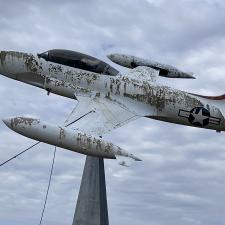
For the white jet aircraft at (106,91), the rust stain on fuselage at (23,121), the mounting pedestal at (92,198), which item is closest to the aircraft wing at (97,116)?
the white jet aircraft at (106,91)

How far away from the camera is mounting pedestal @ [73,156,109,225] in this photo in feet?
80.2

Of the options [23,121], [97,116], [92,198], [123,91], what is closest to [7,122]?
[23,121]

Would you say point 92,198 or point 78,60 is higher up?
point 78,60

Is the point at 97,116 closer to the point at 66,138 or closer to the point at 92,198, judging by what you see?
the point at 66,138

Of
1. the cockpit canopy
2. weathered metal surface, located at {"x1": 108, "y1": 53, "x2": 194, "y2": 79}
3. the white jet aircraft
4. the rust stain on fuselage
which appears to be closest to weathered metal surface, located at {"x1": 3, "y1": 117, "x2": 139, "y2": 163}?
the rust stain on fuselage

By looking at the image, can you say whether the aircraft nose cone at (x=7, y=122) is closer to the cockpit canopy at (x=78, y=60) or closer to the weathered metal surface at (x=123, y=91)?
the weathered metal surface at (x=123, y=91)

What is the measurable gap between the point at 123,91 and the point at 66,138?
4.99 meters

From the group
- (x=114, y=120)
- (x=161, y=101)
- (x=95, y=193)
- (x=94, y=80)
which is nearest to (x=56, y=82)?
(x=94, y=80)

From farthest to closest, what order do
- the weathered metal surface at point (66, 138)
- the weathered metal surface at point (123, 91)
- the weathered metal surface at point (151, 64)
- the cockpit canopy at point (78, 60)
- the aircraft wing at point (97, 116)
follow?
the weathered metal surface at point (151, 64), the cockpit canopy at point (78, 60), the weathered metal surface at point (123, 91), the aircraft wing at point (97, 116), the weathered metal surface at point (66, 138)

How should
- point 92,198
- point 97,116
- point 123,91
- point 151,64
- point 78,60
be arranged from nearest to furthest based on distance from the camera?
1. point 97,116
2. point 123,91
3. point 78,60
4. point 92,198
5. point 151,64

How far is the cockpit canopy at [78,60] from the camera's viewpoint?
2212 centimetres

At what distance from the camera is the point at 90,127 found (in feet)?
62.3

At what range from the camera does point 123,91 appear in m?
21.8

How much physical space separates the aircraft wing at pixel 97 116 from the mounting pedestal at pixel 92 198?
4.49 m
